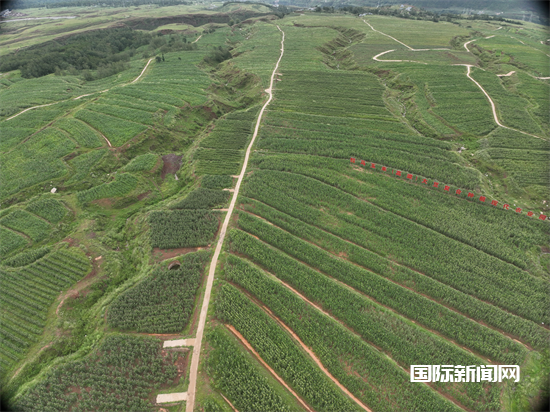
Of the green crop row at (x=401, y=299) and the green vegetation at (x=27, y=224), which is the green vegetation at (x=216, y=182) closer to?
the green crop row at (x=401, y=299)

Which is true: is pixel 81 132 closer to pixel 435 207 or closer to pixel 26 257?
pixel 26 257

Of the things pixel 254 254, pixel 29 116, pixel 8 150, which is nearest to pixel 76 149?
Result: pixel 8 150

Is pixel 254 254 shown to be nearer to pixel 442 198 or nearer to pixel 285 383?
pixel 285 383

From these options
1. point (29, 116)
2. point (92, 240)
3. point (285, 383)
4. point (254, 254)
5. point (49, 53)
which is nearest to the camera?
point (285, 383)

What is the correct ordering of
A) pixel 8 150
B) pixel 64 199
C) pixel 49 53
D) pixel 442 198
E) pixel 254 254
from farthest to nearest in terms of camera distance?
1. pixel 49 53
2. pixel 8 150
3. pixel 64 199
4. pixel 442 198
5. pixel 254 254

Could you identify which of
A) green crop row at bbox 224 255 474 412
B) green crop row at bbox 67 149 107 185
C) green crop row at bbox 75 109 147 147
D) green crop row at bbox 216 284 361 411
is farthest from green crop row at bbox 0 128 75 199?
green crop row at bbox 216 284 361 411

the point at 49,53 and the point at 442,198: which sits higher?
the point at 49,53

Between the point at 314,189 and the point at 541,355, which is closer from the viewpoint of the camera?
the point at 541,355
